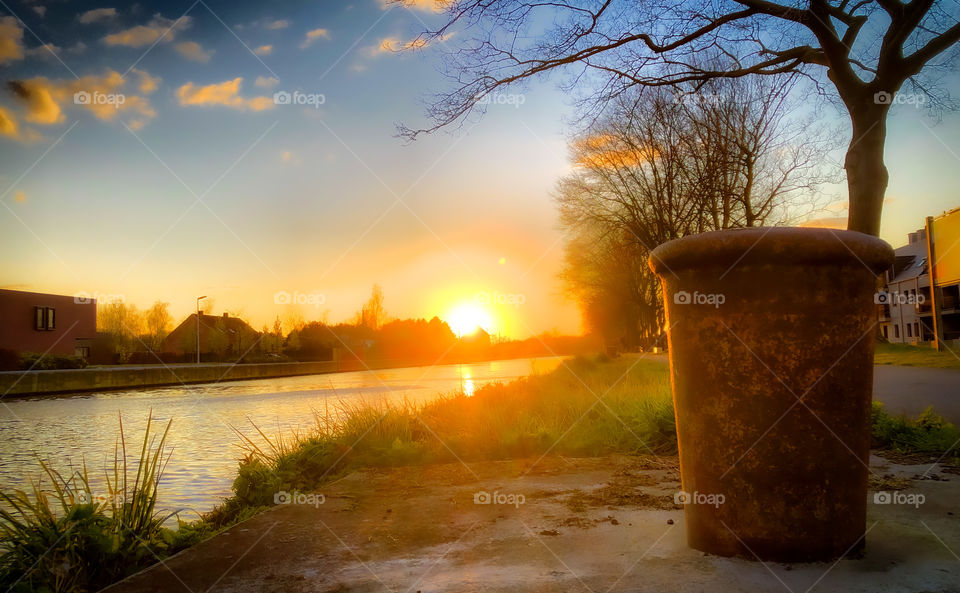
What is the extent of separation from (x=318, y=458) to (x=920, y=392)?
9686 mm

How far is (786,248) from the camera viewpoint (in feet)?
9.00

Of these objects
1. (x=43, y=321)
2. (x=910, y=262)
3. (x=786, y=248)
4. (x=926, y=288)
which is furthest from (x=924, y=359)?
(x=43, y=321)

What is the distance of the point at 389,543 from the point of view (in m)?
3.37

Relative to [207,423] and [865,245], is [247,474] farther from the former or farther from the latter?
[207,423]

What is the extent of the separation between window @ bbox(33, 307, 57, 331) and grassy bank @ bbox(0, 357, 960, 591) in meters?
50.0

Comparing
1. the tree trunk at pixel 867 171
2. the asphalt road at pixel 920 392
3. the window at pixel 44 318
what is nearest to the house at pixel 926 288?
the asphalt road at pixel 920 392

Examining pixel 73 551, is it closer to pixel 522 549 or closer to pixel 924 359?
pixel 522 549

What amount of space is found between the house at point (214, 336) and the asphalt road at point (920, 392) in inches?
2900

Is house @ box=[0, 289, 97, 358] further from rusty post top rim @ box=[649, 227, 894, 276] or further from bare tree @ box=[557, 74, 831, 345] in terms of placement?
rusty post top rim @ box=[649, 227, 894, 276]

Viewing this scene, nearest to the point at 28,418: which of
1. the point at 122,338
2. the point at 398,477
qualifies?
the point at 398,477

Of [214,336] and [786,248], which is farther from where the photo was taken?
[214,336]

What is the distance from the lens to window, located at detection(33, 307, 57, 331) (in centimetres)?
5034

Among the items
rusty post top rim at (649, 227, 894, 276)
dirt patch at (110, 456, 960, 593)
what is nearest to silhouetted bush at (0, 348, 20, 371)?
dirt patch at (110, 456, 960, 593)

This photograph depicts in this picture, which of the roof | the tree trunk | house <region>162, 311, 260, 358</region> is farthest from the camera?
house <region>162, 311, 260, 358</region>
